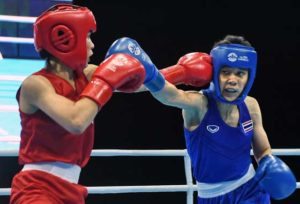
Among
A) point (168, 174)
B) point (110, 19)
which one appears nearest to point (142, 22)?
point (110, 19)

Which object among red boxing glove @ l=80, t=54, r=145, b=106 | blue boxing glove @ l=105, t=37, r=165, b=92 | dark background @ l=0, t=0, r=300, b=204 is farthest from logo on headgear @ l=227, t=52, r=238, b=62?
dark background @ l=0, t=0, r=300, b=204

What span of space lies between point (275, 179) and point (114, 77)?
2.44ft

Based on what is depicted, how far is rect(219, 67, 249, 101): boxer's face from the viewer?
6.19 feet

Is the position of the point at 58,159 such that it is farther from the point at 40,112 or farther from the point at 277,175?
the point at 277,175

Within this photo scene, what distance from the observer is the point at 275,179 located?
1883mm

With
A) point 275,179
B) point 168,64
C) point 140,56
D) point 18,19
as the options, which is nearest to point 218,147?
point 275,179

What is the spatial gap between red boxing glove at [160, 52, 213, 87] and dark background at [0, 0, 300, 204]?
2.09m

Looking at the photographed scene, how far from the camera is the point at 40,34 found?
5.07ft

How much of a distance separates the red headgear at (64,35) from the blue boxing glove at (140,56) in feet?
0.38

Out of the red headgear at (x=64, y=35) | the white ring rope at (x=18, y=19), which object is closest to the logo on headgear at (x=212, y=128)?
the red headgear at (x=64, y=35)

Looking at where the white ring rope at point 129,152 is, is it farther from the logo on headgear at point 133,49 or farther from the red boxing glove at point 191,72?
→ the logo on headgear at point 133,49

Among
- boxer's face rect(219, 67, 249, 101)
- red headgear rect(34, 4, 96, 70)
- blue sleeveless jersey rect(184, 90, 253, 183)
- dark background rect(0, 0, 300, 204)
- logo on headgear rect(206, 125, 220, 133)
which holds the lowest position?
dark background rect(0, 0, 300, 204)

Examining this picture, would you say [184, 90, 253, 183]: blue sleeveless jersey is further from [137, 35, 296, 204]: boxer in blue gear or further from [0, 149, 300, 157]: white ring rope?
[0, 149, 300, 157]: white ring rope

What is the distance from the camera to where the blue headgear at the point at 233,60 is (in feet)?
6.23
